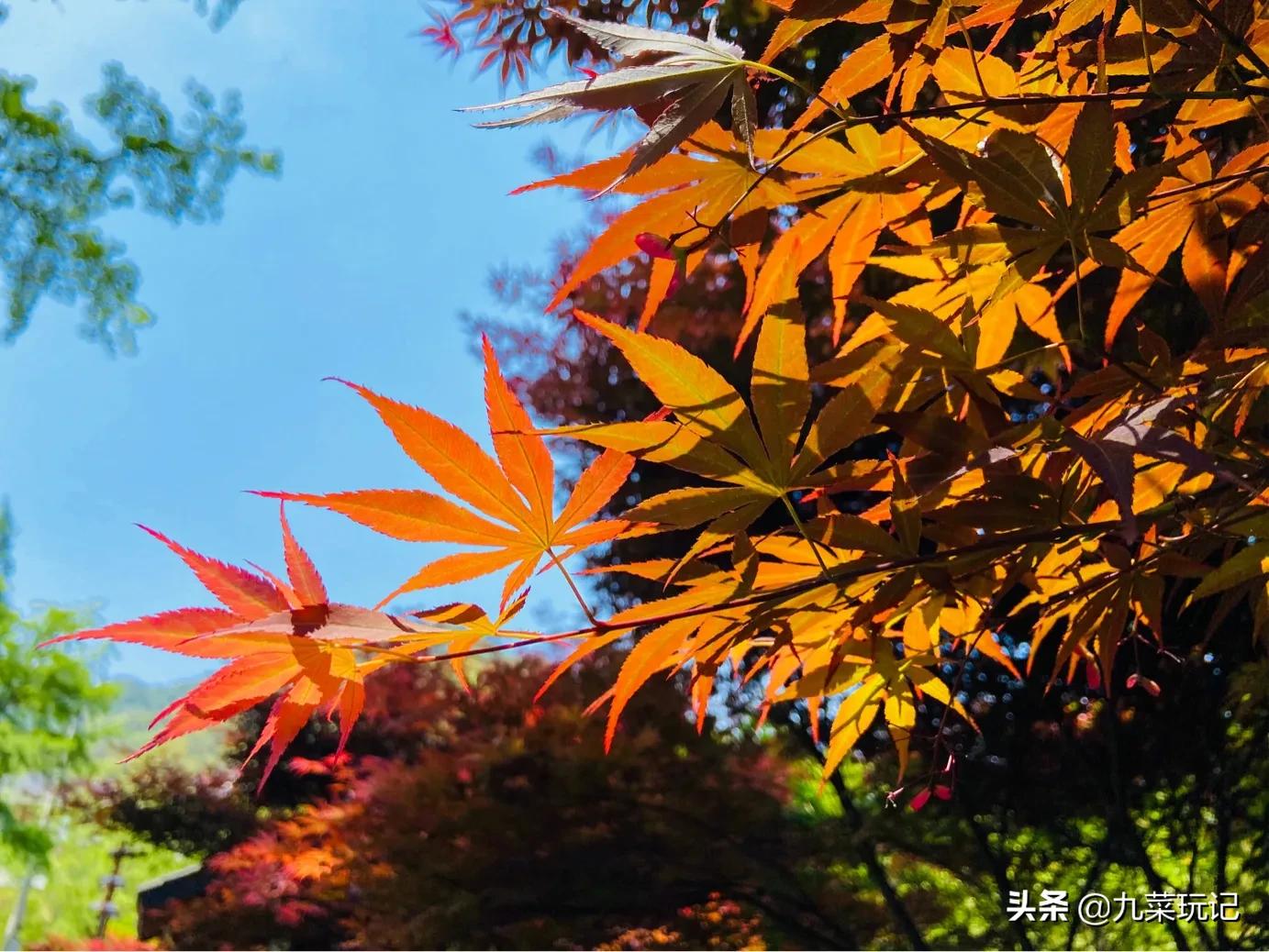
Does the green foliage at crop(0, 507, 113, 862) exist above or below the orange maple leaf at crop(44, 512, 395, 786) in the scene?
above

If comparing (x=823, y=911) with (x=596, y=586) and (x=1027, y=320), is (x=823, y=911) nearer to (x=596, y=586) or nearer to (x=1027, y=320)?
(x=596, y=586)

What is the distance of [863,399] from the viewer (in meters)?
0.49

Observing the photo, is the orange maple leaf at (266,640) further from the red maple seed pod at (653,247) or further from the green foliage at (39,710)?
the green foliage at (39,710)

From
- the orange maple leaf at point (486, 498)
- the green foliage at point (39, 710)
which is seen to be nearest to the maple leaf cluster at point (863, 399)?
the orange maple leaf at point (486, 498)

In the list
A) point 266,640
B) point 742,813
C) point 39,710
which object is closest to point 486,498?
point 266,640

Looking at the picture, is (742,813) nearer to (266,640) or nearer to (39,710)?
(266,640)

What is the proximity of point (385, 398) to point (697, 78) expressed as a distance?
0.23 meters

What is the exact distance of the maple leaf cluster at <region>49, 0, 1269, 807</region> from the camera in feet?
1.43

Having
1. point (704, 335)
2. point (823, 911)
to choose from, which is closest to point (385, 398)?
point (704, 335)

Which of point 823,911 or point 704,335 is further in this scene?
point 823,911

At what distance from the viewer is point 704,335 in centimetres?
271

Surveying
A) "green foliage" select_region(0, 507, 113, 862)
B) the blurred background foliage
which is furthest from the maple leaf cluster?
"green foliage" select_region(0, 507, 113, 862)

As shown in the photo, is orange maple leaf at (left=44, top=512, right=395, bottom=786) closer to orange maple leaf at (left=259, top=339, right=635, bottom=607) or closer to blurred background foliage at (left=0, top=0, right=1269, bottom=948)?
orange maple leaf at (left=259, top=339, right=635, bottom=607)

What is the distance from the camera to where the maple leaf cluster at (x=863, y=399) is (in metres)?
0.44
